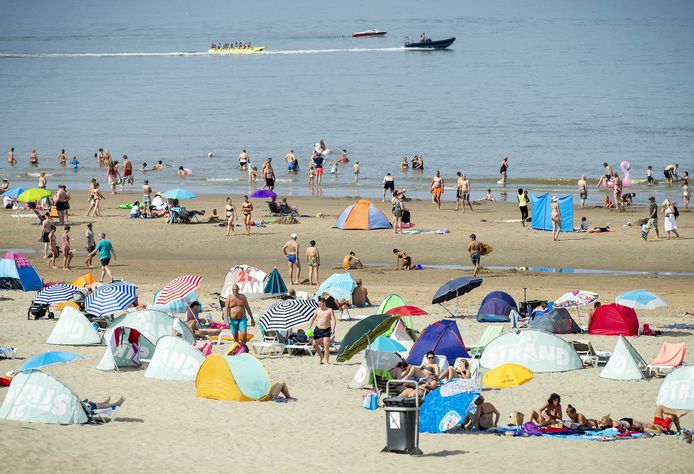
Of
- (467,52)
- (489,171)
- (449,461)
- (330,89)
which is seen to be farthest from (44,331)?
(467,52)

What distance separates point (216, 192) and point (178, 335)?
23115 mm

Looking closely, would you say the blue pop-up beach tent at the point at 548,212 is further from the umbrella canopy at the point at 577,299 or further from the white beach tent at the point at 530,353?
the white beach tent at the point at 530,353

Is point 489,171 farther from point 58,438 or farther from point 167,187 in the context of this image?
point 58,438

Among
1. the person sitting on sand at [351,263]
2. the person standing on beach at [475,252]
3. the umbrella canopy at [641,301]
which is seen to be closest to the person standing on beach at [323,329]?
the umbrella canopy at [641,301]

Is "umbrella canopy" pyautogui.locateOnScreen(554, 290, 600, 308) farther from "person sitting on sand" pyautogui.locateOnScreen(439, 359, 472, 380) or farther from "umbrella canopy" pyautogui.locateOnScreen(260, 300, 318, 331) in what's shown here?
"umbrella canopy" pyautogui.locateOnScreen(260, 300, 318, 331)

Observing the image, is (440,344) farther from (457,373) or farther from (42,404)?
(42,404)

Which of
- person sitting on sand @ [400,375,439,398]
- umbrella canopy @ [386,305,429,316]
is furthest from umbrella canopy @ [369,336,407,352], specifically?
umbrella canopy @ [386,305,429,316]

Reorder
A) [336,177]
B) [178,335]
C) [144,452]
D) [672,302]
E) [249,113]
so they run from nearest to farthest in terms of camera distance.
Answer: [144,452] → [178,335] → [672,302] → [336,177] → [249,113]

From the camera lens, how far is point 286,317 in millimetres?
16922

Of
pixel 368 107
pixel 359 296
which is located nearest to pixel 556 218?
pixel 359 296

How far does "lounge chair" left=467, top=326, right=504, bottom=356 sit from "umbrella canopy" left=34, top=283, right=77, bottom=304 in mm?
7750

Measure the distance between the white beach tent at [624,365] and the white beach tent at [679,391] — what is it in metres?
1.40

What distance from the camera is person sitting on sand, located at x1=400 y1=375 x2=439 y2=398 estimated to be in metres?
13.4

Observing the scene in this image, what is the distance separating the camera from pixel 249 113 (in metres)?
70.6
